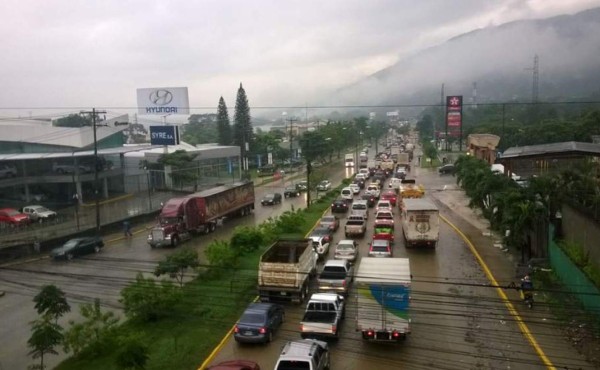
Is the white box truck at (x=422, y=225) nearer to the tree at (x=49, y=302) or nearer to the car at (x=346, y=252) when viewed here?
the car at (x=346, y=252)

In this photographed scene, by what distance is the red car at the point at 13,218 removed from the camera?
121 feet

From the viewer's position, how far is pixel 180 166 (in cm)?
5381

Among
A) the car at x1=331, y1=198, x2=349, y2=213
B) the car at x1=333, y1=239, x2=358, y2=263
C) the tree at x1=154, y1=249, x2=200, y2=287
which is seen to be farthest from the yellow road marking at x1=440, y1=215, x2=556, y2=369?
the car at x1=331, y1=198, x2=349, y2=213

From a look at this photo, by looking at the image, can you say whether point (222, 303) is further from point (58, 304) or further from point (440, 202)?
point (440, 202)

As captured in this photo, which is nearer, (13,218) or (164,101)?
(13,218)

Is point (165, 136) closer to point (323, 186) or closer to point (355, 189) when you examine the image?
point (323, 186)

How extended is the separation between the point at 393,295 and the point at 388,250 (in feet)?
32.4

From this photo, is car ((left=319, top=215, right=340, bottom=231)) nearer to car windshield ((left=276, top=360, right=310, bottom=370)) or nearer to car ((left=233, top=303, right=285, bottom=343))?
car ((left=233, top=303, right=285, bottom=343))

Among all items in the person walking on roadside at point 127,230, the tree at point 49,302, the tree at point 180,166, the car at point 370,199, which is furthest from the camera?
the tree at point 180,166

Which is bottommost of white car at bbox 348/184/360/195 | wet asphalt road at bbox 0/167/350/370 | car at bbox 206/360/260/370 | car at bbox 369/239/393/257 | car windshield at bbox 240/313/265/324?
white car at bbox 348/184/360/195

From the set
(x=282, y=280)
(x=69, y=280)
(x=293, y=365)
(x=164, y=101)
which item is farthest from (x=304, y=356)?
(x=164, y=101)

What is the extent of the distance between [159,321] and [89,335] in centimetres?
301

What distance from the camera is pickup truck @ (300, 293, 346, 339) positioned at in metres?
15.7

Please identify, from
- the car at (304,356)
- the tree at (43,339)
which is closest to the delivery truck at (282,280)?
the car at (304,356)
